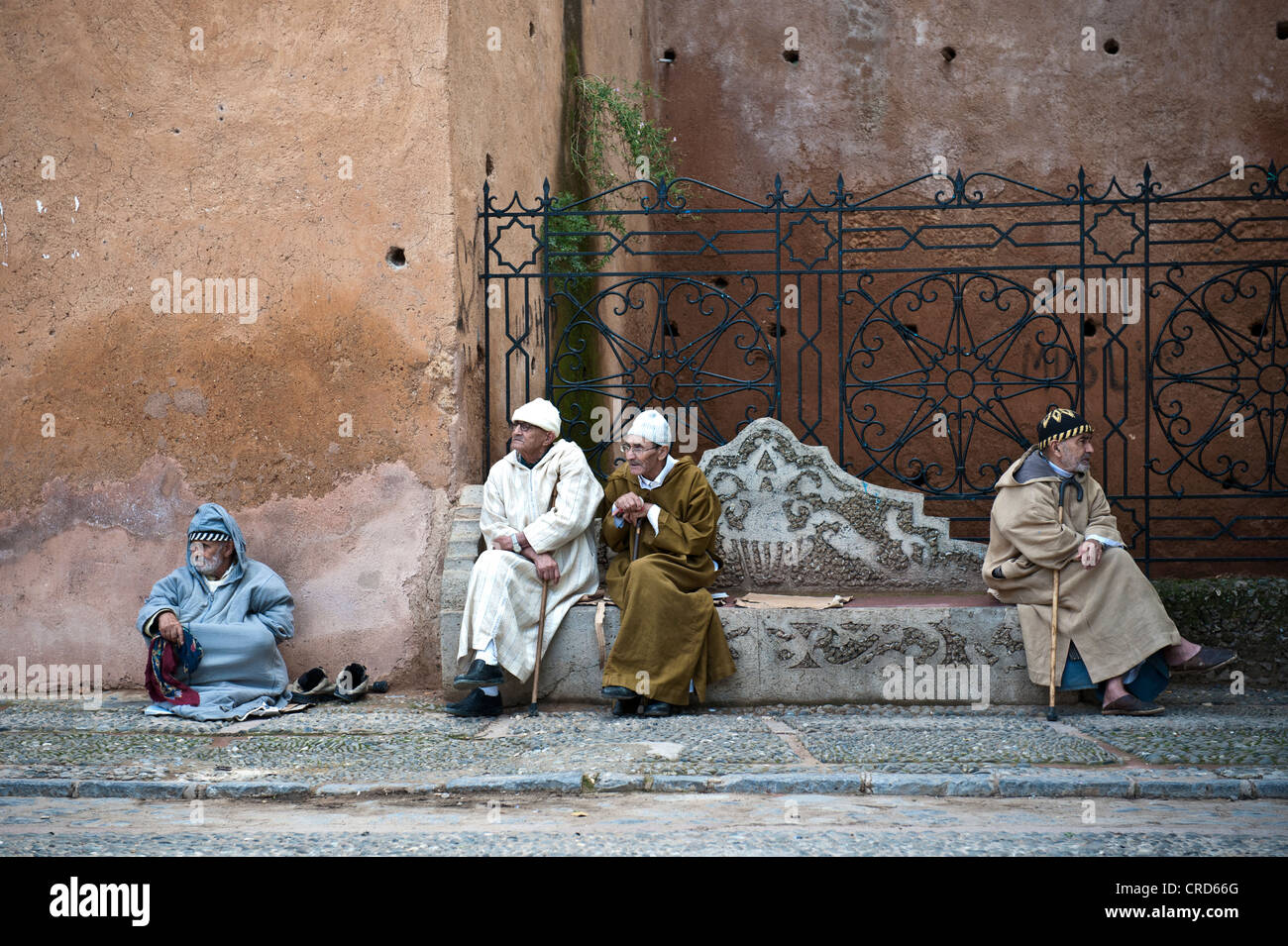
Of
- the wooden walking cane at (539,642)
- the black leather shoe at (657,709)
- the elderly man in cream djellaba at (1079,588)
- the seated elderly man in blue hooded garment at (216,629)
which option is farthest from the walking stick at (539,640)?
the elderly man in cream djellaba at (1079,588)

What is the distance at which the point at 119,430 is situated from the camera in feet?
23.2

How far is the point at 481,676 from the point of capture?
6.05 metres

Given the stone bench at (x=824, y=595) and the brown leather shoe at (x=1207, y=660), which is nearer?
the brown leather shoe at (x=1207, y=660)

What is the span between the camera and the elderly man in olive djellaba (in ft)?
19.8

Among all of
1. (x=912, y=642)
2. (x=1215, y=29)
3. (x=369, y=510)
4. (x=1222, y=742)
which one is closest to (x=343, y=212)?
(x=369, y=510)

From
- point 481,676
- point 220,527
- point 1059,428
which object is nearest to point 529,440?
point 481,676

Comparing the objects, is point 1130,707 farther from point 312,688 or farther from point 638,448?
point 312,688

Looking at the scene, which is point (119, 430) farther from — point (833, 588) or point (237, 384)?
point (833, 588)

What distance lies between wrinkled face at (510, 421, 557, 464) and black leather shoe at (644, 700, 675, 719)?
1.43 meters

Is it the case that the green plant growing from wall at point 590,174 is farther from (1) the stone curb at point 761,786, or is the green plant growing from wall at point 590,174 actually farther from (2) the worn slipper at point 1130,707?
(1) the stone curb at point 761,786

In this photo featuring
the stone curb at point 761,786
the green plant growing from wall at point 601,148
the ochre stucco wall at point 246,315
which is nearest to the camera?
the stone curb at point 761,786

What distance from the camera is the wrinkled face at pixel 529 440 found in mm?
6543

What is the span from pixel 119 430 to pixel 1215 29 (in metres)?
9.05

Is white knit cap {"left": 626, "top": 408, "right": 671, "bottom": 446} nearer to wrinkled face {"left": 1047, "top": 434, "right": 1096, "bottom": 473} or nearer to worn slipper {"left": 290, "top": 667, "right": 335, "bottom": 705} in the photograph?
wrinkled face {"left": 1047, "top": 434, "right": 1096, "bottom": 473}
